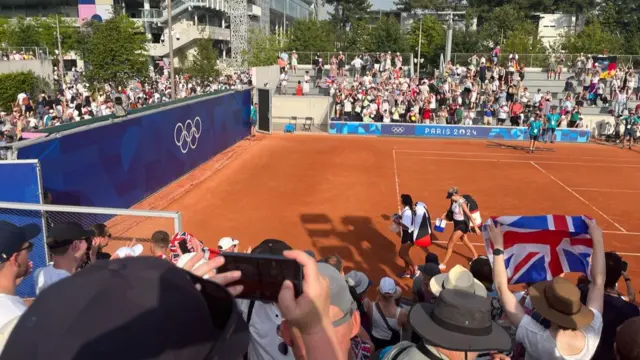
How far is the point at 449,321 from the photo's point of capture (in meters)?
2.75

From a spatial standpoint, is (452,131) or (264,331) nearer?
(264,331)

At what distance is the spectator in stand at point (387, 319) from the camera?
522 centimetres

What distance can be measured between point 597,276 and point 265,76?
3248cm

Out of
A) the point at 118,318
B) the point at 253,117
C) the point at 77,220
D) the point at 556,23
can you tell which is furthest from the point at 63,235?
the point at 556,23


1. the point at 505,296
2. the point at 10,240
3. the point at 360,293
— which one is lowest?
the point at 360,293

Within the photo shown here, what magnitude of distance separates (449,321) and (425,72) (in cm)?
5174

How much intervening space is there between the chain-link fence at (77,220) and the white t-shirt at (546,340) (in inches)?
161

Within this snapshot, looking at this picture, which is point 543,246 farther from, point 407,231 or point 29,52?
point 29,52

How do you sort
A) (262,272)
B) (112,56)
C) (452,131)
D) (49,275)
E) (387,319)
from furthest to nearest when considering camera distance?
(112,56) → (452,131) → (387,319) → (49,275) → (262,272)

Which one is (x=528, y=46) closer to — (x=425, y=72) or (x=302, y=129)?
(x=425, y=72)

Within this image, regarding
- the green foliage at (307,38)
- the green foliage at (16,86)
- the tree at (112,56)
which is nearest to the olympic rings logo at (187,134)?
the tree at (112,56)

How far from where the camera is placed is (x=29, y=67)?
121 feet

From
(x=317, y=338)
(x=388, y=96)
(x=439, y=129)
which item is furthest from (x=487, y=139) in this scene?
(x=317, y=338)

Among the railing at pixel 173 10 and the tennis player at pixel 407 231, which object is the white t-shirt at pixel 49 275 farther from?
the railing at pixel 173 10
